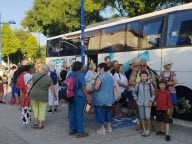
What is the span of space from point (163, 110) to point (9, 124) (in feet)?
14.6

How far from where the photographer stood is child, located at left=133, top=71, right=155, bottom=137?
682 centimetres

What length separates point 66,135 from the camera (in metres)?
7.23

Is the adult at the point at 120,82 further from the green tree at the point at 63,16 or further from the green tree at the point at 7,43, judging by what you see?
the green tree at the point at 7,43

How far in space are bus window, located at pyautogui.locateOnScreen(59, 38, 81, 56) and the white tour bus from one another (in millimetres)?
1192

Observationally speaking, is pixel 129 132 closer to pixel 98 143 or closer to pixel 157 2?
pixel 98 143

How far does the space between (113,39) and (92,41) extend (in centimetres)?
189

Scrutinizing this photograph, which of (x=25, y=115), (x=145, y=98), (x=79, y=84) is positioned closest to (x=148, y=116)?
(x=145, y=98)

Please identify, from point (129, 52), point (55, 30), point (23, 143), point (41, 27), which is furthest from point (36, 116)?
point (41, 27)

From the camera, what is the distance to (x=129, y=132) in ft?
24.1

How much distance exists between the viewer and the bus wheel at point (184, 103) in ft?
29.6

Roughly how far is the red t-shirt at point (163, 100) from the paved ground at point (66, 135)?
697 millimetres

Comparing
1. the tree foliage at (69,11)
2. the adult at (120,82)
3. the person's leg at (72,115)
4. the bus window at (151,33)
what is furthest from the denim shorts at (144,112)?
the tree foliage at (69,11)

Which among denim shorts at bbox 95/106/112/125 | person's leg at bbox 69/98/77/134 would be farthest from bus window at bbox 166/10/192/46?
person's leg at bbox 69/98/77/134

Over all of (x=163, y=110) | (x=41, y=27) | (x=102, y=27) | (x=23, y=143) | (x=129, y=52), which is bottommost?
(x=23, y=143)
